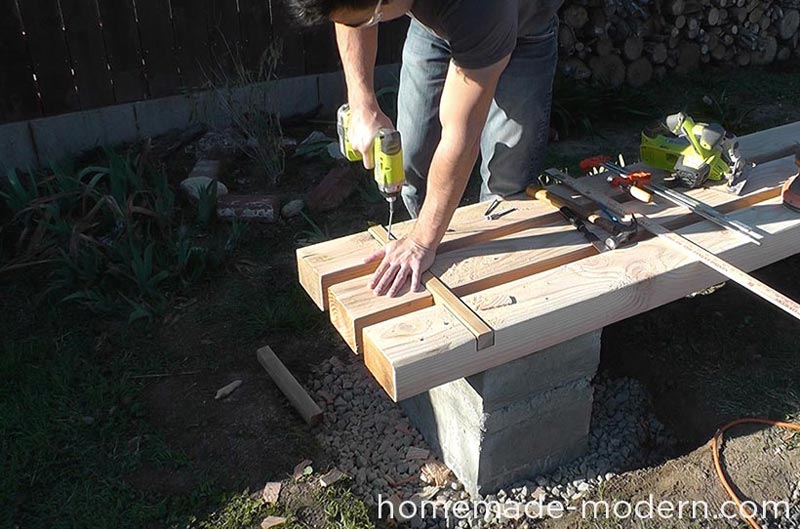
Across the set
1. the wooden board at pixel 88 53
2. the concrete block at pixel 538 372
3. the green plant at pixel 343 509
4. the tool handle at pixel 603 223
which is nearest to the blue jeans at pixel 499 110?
the tool handle at pixel 603 223

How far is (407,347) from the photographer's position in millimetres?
2041

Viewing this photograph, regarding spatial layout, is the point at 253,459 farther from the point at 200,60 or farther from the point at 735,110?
the point at 735,110

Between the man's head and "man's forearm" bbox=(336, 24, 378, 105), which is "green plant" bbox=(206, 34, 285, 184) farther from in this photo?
the man's head

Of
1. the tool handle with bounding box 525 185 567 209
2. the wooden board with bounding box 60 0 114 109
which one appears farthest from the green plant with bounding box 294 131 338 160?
the tool handle with bounding box 525 185 567 209

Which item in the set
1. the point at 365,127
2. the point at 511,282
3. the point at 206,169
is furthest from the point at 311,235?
the point at 511,282

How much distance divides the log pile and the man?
9.61 ft

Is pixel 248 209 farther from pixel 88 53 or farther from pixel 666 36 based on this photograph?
pixel 666 36

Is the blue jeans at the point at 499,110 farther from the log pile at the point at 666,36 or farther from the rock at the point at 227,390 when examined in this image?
the log pile at the point at 666,36

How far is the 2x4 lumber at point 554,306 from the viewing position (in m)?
2.05

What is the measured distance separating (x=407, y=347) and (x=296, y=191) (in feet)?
8.25

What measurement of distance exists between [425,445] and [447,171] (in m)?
1.11

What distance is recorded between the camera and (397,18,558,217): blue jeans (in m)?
2.76

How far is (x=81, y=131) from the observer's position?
4.56 meters

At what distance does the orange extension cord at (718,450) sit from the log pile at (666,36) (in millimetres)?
3528
